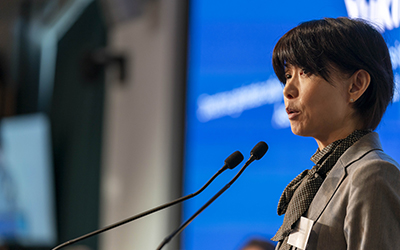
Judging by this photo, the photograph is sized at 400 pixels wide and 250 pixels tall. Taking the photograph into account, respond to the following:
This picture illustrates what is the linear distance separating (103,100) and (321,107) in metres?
3.66

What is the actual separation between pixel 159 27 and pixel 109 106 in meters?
1.08

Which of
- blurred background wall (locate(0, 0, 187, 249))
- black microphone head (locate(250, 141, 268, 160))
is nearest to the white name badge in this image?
black microphone head (locate(250, 141, 268, 160))

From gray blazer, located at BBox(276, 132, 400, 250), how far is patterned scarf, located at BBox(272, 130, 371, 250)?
0.03 meters

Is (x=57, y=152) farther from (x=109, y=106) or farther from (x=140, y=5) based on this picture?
(x=140, y=5)

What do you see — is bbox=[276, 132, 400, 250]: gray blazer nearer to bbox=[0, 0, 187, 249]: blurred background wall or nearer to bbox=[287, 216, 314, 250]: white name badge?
bbox=[287, 216, 314, 250]: white name badge

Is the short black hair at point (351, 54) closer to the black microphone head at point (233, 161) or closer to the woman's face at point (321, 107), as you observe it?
the woman's face at point (321, 107)

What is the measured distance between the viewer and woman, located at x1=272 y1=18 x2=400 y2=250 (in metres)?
0.91

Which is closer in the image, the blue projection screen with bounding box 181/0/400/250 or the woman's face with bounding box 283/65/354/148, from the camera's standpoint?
the woman's face with bounding box 283/65/354/148

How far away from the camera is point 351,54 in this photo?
980mm

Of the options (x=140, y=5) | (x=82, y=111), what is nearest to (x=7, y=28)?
(x=82, y=111)

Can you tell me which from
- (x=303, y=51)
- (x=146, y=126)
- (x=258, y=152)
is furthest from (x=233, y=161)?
(x=146, y=126)

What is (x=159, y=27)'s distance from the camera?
3711 millimetres

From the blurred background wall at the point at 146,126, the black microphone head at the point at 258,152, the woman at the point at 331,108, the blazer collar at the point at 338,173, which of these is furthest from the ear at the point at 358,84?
the blurred background wall at the point at 146,126

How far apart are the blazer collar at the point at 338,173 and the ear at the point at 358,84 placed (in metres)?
0.10
